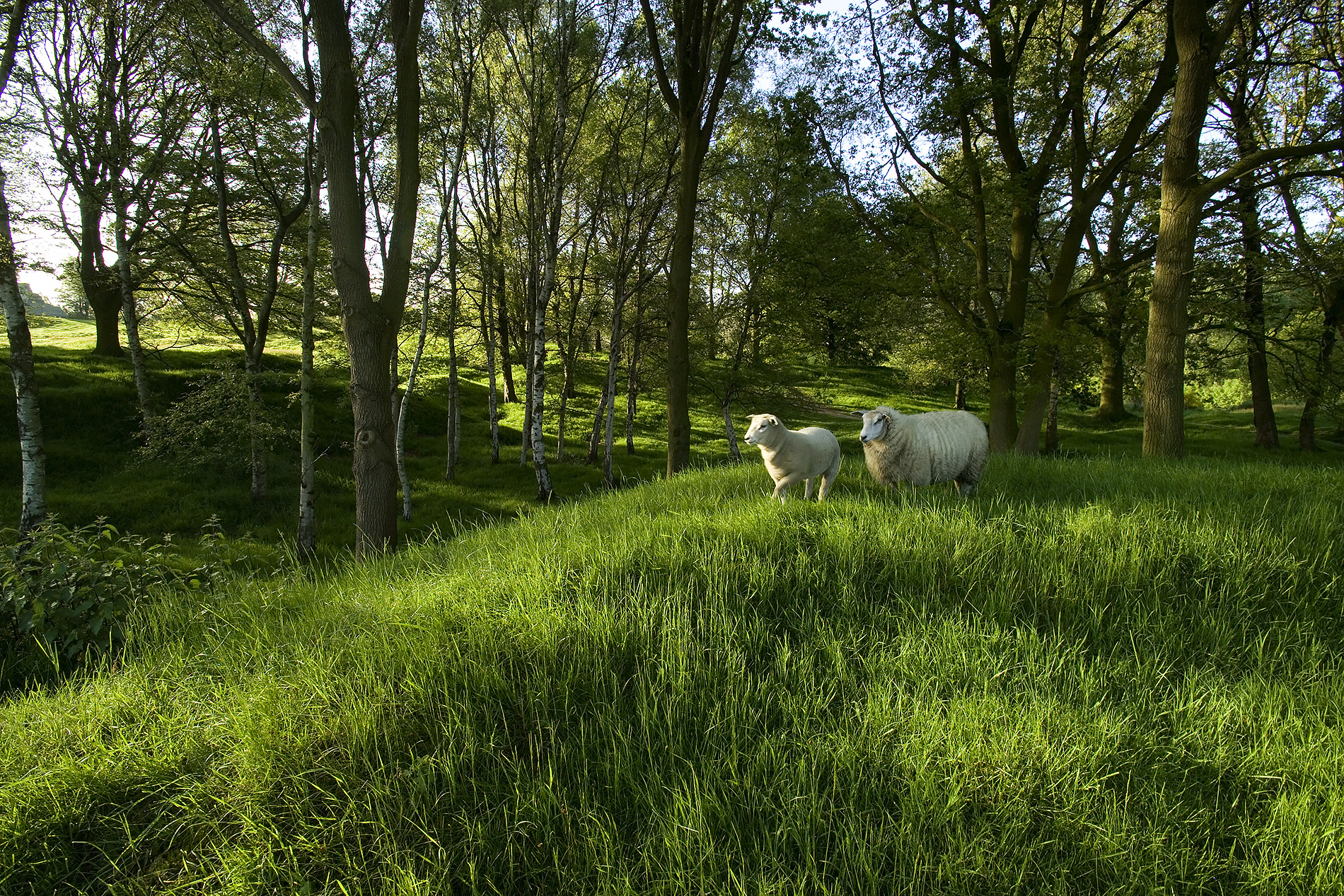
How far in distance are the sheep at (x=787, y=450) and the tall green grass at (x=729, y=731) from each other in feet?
6.50

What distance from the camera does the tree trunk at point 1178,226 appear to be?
8852 millimetres

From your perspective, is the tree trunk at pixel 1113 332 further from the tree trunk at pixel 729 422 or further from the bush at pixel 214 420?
the bush at pixel 214 420

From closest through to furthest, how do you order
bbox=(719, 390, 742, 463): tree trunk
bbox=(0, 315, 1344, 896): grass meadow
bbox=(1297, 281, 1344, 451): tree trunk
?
bbox=(0, 315, 1344, 896): grass meadow
bbox=(1297, 281, 1344, 451): tree trunk
bbox=(719, 390, 742, 463): tree trunk

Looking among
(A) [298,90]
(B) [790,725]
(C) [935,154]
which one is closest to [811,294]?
(C) [935,154]

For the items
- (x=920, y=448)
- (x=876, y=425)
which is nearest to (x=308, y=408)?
(x=876, y=425)

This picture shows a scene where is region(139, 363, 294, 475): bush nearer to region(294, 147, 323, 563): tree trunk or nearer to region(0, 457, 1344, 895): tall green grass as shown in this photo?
region(294, 147, 323, 563): tree trunk

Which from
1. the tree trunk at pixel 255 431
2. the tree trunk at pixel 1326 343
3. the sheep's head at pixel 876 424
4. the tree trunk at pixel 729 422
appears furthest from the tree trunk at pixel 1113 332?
the tree trunk at pixel 255 431

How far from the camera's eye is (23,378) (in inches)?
368

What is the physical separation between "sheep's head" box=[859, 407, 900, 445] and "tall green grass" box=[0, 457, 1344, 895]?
1963mm

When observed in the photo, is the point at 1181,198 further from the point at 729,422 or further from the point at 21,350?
the point at 21,350

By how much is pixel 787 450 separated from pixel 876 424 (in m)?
1.02

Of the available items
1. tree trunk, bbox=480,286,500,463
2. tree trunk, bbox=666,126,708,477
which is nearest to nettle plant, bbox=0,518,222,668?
tree trunk, bbox=666,126,708,477

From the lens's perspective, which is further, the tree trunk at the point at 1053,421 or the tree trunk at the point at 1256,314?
the tree trunk at the point at 1053,421

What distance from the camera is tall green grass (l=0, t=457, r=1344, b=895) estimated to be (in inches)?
74.0
